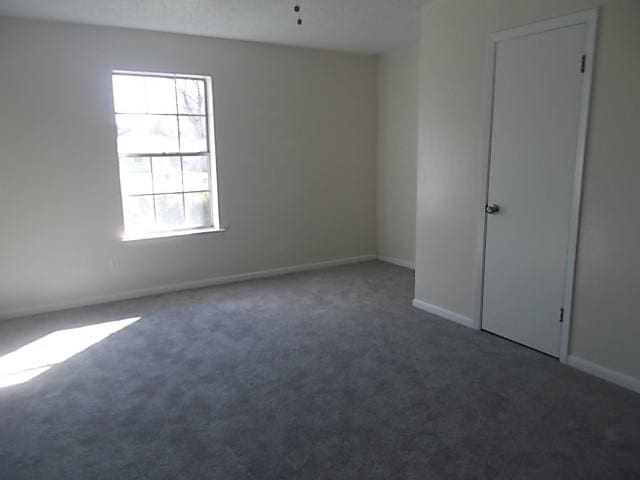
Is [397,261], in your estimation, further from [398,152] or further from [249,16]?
[249,16]

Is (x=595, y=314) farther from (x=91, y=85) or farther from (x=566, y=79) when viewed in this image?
(x=91, y=85)

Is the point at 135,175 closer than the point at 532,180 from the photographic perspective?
No

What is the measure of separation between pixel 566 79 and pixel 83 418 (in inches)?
137

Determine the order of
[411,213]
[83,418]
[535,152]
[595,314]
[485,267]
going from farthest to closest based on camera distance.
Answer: [411,213] → [485,267] → [535,152] → [595,314] → [83,418]

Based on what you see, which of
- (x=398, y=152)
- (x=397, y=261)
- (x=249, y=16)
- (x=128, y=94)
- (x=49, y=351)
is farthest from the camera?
(x=397, y=261)

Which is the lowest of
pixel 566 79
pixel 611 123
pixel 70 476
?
pixel 70 476

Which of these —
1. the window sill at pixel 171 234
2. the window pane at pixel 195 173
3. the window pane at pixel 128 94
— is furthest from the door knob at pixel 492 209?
the window pane at pixel 128 94

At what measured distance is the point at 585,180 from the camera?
290 centimetres

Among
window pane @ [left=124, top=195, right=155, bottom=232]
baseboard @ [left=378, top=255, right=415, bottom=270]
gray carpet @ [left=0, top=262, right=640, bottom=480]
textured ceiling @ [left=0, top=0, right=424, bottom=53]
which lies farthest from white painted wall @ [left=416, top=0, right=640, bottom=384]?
window pane @ [left=124, top=195, right=155, bottom=232]

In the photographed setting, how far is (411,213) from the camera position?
5.70m

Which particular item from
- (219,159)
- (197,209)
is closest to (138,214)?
(197,209)

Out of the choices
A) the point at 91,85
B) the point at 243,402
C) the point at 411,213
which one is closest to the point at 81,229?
the point at 91,85

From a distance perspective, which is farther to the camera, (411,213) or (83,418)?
(411,213)

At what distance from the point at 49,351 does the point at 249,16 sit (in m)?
3.11
